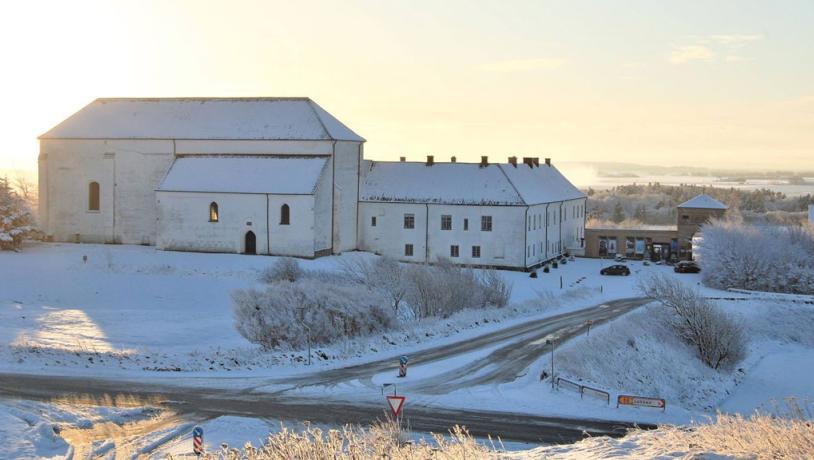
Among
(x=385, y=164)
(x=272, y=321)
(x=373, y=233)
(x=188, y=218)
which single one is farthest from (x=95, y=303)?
(x=385, y=164)

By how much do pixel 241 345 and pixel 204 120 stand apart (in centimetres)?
3135

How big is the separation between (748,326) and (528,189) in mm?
19970

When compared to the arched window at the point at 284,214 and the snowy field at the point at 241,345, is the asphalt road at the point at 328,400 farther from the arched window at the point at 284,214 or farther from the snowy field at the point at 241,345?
the arched window at the point at 284,214

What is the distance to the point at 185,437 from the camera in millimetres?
20812

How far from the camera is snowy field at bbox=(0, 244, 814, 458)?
2445 cm

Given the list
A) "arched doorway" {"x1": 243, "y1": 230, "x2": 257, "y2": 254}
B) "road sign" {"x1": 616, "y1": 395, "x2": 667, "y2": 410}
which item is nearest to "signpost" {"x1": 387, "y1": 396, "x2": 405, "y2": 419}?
"road sign" {"x1": 616, "y1": 395, "x2": 667, "y2": 410}

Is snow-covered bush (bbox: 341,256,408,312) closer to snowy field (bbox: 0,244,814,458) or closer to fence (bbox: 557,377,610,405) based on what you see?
snowy field (bbox: 0,244,814,458)

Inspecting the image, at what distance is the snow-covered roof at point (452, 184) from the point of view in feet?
194

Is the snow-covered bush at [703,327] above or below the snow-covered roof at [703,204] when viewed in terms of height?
below

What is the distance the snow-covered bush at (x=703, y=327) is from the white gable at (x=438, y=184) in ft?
62.5

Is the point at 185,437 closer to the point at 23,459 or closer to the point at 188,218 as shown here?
the point at 23,459

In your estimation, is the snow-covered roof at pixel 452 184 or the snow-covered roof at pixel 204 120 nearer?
the snow-covered roof at pixel 452 184

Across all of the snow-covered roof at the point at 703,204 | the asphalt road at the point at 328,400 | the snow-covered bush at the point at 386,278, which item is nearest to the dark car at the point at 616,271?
the snow-covered roof at the point at 703,204

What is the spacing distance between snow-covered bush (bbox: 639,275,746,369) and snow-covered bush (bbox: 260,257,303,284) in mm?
18797
